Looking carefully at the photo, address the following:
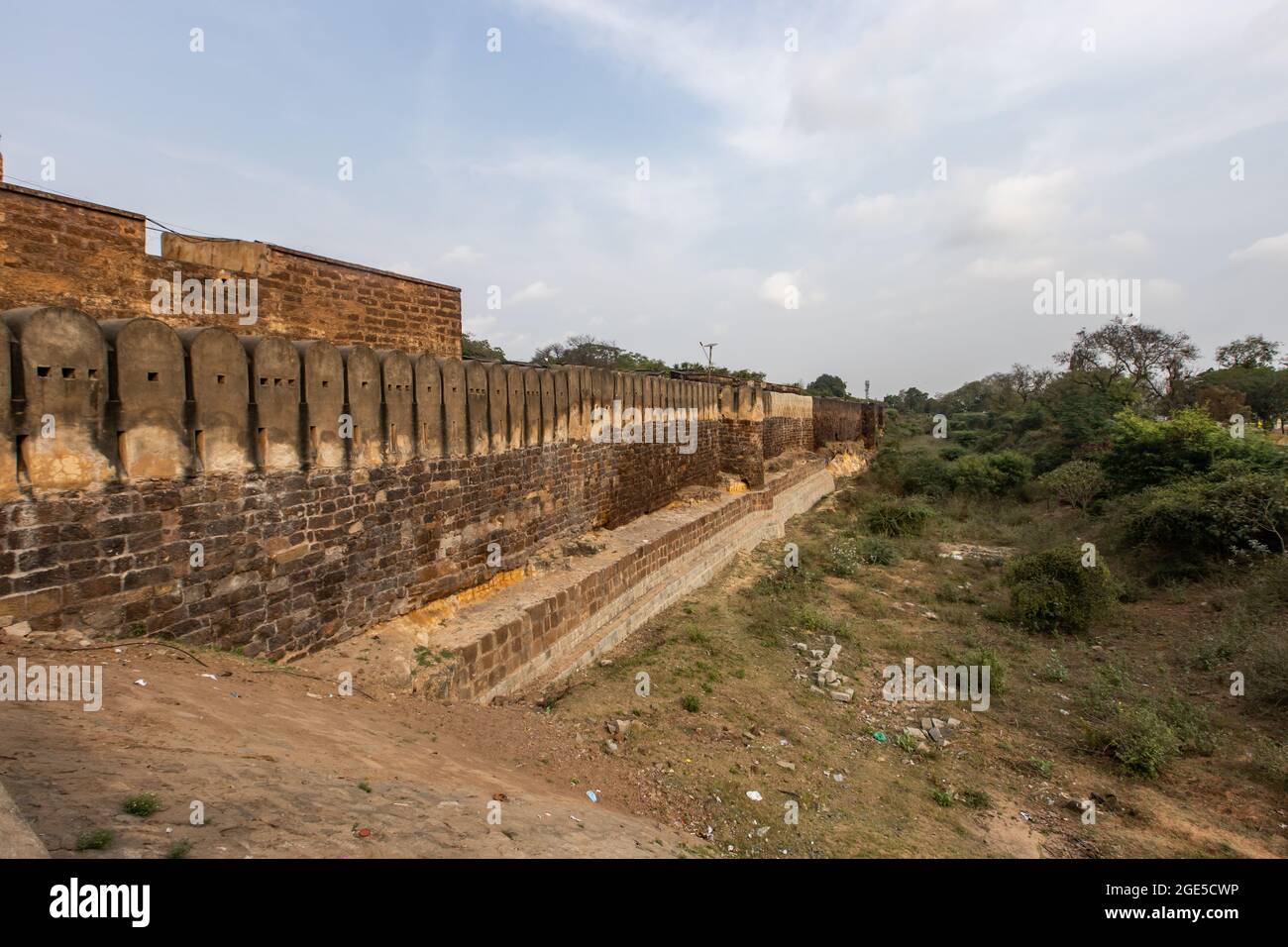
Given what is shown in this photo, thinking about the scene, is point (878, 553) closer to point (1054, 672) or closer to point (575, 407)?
point (1054, 672)

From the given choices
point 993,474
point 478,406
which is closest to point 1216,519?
point 993,474

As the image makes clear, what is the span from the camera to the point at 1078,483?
1576 centimetres

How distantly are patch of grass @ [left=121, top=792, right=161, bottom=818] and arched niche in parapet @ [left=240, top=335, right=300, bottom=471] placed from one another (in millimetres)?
2455

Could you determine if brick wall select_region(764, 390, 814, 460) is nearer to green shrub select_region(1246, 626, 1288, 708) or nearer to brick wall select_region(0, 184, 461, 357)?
brick wall select_region(0, 184, 461, 357)

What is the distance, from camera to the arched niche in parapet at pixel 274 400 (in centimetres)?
397

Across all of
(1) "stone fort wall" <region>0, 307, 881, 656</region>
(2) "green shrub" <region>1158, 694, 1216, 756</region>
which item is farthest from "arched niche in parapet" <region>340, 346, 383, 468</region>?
(2) "green shrub" <region>1158, 694, 1216, 756</region>

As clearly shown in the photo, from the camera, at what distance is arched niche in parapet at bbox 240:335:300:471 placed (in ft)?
13.0

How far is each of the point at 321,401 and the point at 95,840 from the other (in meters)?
3.25

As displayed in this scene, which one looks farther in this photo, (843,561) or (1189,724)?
(843,561)

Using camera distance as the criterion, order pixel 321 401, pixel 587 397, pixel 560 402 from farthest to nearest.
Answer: pixel 587 397 → pixel 560 402 → pixel 321 401

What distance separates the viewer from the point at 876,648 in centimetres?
Result: 791

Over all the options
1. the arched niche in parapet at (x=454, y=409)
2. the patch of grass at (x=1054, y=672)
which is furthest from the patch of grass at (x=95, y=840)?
the patch of grass at (x=1054, y=672)

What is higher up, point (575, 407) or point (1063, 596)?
point (575, 407)
